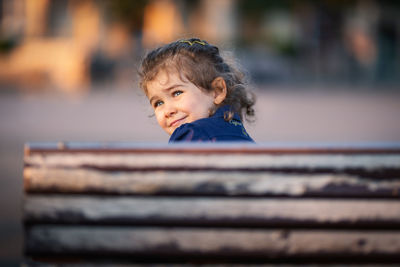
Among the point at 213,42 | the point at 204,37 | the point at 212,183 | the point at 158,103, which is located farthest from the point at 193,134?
the point at 204,37

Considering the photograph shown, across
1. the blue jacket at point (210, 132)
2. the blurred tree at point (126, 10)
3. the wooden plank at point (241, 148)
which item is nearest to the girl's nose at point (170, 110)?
the blue jacket at point (210, 132)

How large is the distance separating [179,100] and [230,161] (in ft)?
2.80

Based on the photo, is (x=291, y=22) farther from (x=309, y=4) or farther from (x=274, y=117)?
(x=274, y=117)

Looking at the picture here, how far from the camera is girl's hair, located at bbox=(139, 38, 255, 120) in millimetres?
1993

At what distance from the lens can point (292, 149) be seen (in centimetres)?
114

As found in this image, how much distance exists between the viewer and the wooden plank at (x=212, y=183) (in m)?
1.15

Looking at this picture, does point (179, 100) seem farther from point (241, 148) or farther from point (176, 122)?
point (241, 148)

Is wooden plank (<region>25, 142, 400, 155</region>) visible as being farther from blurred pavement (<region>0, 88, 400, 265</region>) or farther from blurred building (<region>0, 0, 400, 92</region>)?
blurred building (<region>0, 0, 400, 92</region>)

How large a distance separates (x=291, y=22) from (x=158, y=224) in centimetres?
2298

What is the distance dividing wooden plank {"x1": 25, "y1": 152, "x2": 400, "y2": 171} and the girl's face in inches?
32.5

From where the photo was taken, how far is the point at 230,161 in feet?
3.78

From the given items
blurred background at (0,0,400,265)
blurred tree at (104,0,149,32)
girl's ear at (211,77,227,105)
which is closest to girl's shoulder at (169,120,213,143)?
girl's ear at (211,77,227,105)

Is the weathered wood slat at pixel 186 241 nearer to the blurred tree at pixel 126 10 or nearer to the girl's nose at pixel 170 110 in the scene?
the girl's nose at pixel 170 110

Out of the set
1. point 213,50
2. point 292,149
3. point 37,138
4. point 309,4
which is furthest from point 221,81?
point 309,4
